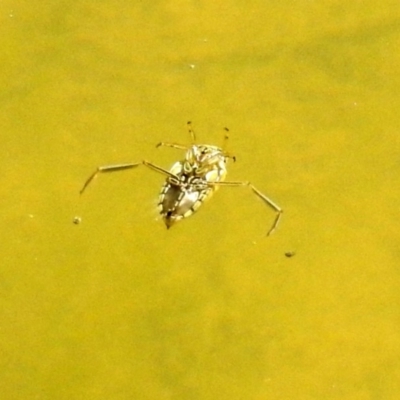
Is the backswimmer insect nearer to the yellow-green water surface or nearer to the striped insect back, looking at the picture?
the striped insect back

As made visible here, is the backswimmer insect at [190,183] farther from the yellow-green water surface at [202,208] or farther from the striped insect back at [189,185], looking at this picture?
the yellow-green water surface at [202,208]

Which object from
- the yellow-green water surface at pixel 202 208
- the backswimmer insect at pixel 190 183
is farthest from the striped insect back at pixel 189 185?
the yellow-green water surface at pixel 202 208

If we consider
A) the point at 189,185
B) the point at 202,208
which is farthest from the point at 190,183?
the point at 202,208

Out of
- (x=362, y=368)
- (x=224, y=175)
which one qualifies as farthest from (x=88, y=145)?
(x=362, y=368)

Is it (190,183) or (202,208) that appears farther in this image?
(202,208)

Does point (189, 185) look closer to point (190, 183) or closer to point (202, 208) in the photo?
point (190, 183)

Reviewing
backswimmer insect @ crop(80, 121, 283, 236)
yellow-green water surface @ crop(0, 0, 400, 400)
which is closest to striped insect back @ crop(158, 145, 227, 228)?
backswimmer insect @ crop(80, 121, 283, 236)

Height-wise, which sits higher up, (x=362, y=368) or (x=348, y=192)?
(x=348, y=192)

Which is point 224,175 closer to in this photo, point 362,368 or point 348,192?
point 348,192
